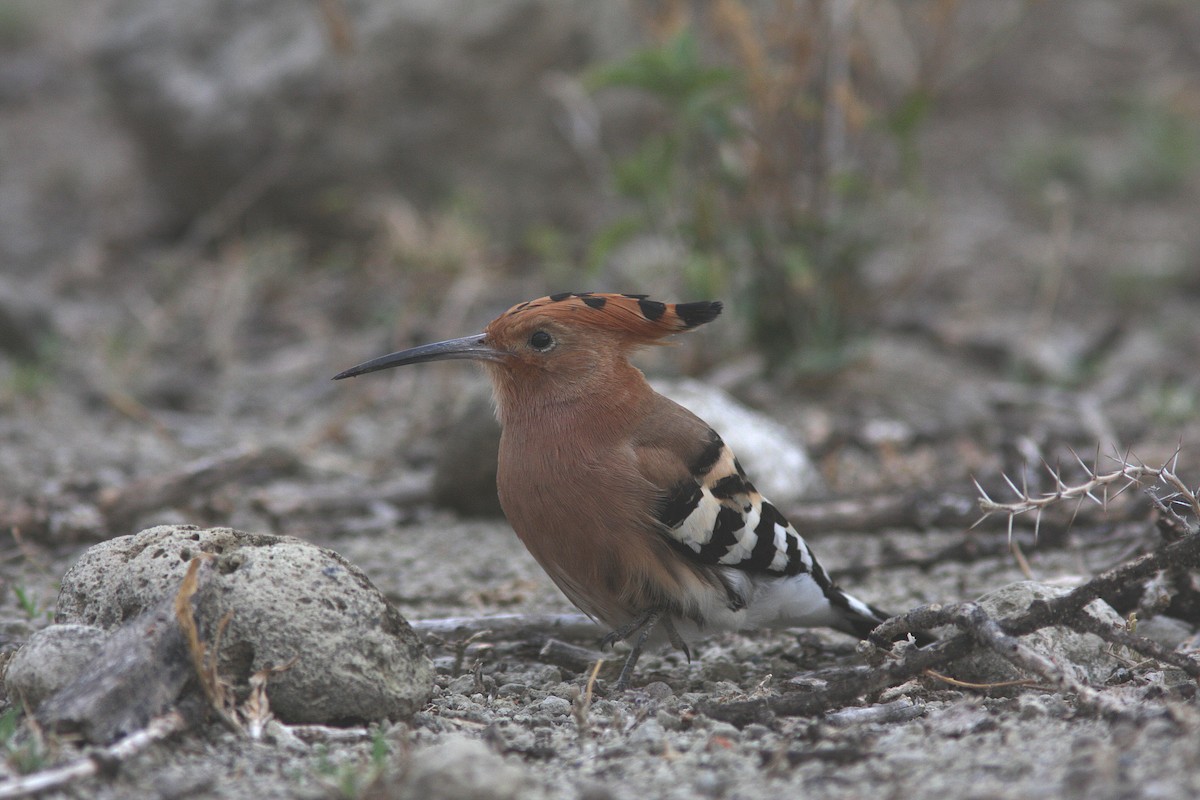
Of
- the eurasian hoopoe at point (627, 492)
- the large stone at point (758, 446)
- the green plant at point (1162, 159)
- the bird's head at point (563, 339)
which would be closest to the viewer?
the eurasian hoopoe at point (627, 492)

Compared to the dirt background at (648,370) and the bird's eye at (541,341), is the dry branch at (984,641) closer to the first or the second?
the dirt background at (648,370)

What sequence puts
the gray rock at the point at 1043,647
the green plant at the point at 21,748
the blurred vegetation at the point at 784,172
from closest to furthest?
1. the green plant at the point at 21,748
2. the gray rock at the point at 1043,647
3. the blurred vegetation at the point at 784,172

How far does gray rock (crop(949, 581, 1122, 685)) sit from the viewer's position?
2730 mm

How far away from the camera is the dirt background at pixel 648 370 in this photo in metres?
2.29

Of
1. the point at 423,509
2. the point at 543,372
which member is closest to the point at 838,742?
the point at 543,372

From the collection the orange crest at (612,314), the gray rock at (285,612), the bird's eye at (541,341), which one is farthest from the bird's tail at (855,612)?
the gray rock at (285,612)

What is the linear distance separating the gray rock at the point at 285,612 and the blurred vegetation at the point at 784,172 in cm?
248

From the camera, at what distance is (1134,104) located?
9.12 metres

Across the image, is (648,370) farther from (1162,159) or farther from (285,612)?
(1162,159)

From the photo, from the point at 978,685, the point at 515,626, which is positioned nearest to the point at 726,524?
the point at 515,626

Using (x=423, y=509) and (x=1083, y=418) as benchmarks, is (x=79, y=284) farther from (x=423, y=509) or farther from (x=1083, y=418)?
(x=1083, y=418)

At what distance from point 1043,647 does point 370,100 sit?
507 centimetres

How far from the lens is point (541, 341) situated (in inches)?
131

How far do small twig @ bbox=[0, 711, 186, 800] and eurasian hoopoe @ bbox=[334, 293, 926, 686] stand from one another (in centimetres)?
102
